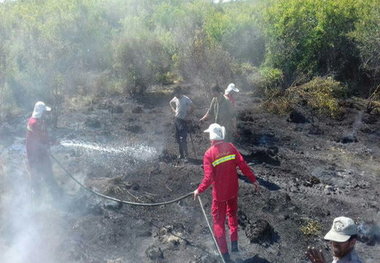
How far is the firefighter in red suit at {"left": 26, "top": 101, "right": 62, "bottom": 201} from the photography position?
7.87 meters

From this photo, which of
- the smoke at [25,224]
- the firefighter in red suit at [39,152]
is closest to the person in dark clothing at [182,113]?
the firefighter in red suit at [39,152]

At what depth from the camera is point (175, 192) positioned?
868cm

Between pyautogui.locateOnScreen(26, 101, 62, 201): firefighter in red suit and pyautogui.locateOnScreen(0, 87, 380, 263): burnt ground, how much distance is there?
314 mm

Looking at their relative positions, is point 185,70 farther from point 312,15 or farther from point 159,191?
point 159,191

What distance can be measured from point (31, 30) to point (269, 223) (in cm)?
1166

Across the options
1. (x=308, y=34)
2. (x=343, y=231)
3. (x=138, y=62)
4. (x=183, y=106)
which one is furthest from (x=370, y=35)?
(x=343, y=231)

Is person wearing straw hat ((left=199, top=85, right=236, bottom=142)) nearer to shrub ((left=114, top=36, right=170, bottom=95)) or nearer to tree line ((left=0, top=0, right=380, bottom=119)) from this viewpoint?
tree line ((left=0, top=0, right=380, bottom=119))

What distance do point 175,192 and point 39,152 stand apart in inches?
112

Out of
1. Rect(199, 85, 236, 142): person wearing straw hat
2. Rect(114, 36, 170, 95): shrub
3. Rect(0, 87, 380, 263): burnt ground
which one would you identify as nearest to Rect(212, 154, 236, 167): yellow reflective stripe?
Rect(0, 87, 380, 263): burnt ground

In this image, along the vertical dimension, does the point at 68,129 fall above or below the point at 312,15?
below

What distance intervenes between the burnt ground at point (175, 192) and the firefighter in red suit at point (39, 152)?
12.4 inches

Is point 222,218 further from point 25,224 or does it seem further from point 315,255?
point 25,224

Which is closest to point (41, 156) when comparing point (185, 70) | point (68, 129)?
point (68, 129)

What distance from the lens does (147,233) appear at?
7.31 meters
